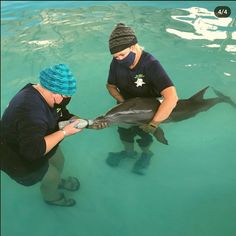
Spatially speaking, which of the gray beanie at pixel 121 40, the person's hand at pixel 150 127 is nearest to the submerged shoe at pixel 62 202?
the person's hand at pixel 150 127

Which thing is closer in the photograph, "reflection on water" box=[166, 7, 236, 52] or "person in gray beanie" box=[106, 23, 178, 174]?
"person in gray beanie" box=[106, 23, 178, 174]

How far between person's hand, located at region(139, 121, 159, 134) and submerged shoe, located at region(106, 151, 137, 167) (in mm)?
623

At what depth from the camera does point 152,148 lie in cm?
518

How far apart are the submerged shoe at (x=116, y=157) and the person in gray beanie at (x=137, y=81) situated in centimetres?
12

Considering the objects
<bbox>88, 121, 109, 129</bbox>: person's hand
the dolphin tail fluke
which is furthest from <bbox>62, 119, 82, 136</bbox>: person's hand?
the dolphin tail fluke

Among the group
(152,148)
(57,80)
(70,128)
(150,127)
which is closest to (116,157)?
(152,148)

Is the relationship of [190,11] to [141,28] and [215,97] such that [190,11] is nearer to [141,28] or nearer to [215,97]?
[141,28]

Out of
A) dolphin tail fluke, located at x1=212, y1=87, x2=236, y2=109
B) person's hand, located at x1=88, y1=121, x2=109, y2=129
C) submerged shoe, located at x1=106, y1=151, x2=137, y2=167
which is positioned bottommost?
submerged shoe, located at x1=106, y1=151, x2=137, y2=167

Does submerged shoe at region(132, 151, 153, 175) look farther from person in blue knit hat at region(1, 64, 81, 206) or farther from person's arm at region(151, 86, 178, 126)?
person in blue knit hat at region(1, 64, 81, 206)

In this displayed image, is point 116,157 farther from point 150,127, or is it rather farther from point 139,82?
point 139,82

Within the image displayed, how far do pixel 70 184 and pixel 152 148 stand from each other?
130 centimetres

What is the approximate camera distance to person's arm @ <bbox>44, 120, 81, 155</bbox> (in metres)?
3.62

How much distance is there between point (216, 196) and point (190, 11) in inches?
225

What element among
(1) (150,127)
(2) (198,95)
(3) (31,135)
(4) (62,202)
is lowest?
(4) (62,202)
